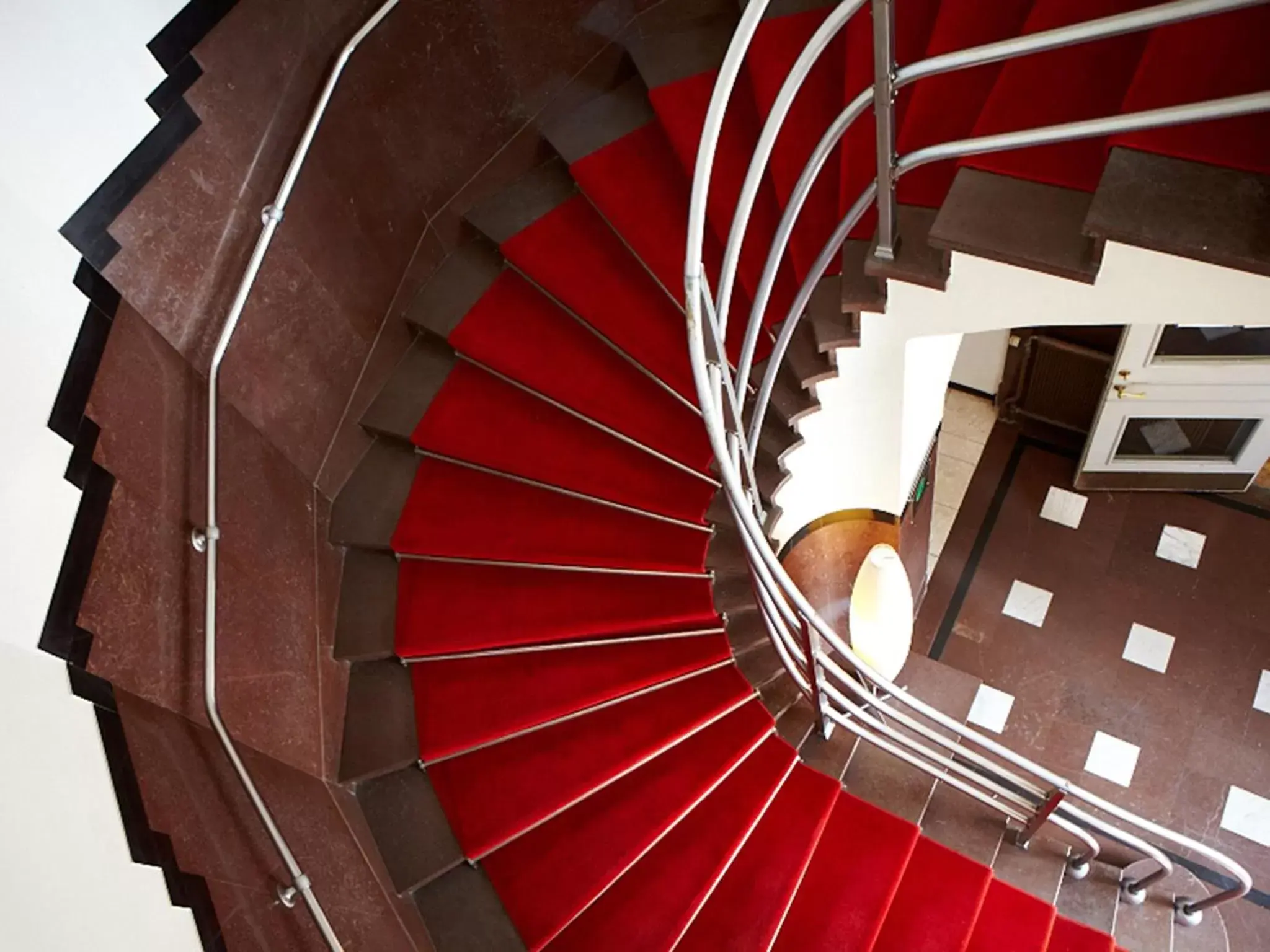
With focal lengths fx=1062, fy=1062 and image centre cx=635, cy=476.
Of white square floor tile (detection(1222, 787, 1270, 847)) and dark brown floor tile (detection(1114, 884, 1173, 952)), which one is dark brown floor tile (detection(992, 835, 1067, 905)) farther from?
white square floor tile (detection(1222, 787, 1270, 847))

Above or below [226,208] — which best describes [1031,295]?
above

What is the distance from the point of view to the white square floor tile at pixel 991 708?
4.71 meters

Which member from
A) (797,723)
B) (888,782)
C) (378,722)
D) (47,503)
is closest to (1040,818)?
(888,782)

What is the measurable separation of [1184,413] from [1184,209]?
3.03 m

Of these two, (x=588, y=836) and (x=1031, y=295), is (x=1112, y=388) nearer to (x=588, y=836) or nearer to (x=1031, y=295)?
(x=1031, y=295)

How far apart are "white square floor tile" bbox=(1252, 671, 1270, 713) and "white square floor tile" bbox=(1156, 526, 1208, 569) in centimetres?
58

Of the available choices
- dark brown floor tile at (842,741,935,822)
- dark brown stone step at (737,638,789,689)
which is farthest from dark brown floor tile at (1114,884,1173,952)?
dark brown stone step at (737,638,789,689)

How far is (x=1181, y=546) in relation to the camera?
511 centimetres

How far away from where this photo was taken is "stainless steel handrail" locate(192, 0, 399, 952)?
2.40m

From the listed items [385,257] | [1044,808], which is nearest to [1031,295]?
[1044,808]

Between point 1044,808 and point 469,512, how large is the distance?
76.4 inches

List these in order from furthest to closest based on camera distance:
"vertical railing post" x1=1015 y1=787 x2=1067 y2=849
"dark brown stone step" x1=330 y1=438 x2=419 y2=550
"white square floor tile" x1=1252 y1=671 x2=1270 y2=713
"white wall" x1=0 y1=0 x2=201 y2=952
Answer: "white square floor tile" x1=1252 y1=671 x2=1270 y2=713 < "dark brown stone step" x1=330 y1=438 x2=419 y2=550 < "vertical railing post" x1=1015 y1=787 x2=1067 y2=849 < "white wall" x1=0 y1=0 x2=201 y2=952

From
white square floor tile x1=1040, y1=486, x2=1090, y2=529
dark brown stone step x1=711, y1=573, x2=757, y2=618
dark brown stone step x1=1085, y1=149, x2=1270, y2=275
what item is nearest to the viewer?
dark brown stone step x1=1085, y1=149, x2=1270, y2=275

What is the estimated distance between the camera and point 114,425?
2.30m
